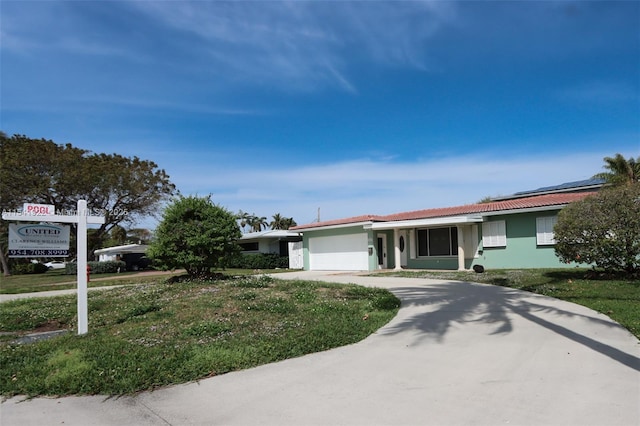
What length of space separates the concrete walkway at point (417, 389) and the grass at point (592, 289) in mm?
1383

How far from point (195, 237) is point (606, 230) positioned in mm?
12668

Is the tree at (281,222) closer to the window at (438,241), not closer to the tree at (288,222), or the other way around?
the tree at (288,222)

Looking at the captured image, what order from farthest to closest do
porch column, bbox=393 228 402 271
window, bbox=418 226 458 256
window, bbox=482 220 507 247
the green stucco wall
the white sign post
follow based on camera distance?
porch column, bbox=393 228 402 271 < window, bbox=418 226 458 256 < window, bbox=482 220 507 247 < the green stucco wall < the white sign post

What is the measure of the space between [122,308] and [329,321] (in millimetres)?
4985

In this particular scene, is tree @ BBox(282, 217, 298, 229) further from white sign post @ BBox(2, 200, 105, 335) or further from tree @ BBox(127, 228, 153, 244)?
white sign post @ BBox(2, 200, 105, 335)

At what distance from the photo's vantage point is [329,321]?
7883mm

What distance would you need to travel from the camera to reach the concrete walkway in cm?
388

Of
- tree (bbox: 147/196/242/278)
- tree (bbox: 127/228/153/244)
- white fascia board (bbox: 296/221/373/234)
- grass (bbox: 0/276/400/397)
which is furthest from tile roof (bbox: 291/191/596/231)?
tree (bbox: 127/228/153/244)

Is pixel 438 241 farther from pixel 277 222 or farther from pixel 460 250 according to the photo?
pixel 277 222

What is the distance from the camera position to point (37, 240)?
25.1 feet

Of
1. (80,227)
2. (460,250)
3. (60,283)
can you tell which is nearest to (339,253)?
(460,250)

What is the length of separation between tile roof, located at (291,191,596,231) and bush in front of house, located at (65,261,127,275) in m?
15.8

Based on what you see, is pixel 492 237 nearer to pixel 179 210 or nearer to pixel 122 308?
pixel 179 210

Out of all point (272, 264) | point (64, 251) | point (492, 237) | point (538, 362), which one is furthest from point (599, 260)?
point (272, 264)
